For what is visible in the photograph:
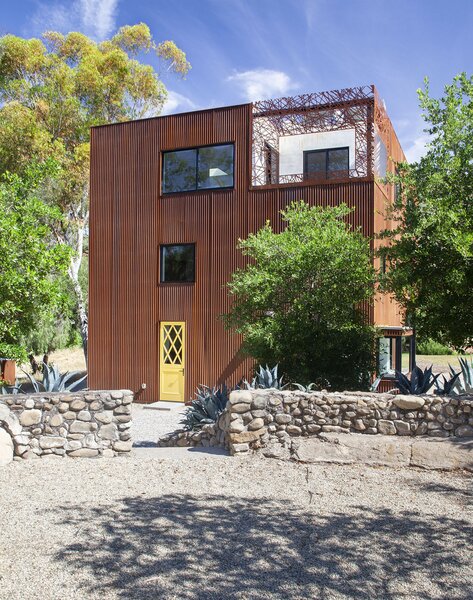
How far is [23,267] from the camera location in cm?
1001

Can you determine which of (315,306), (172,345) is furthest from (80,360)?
(315,306)

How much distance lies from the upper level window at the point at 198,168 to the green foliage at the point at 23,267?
6450mm

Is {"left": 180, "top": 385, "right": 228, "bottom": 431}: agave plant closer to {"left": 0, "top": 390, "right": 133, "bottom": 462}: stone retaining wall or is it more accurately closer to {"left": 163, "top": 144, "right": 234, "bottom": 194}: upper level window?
{"left": 0, "top": 390, "right": 133, "bottom": 462}: stone retaining wall

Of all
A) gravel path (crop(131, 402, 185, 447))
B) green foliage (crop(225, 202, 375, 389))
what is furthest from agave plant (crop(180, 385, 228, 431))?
green foliage (crop(225, 202, 375, 389))

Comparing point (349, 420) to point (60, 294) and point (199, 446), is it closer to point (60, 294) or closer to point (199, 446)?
point (199, 446)

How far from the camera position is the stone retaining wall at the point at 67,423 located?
7938mm

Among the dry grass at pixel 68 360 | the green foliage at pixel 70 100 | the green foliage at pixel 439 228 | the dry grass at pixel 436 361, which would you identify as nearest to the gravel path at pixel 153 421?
the green foliage at pixel 439 228

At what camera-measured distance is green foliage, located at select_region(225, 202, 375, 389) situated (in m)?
10.9

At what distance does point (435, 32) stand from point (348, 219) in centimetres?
487

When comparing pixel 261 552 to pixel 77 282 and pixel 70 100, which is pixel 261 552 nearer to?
pixel 77 282

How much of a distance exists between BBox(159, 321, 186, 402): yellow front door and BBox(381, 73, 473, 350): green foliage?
7.72m

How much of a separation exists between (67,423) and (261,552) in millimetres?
4401

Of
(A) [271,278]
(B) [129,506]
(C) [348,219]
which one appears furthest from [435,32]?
(B) [129,506]

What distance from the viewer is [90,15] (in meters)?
27.6
